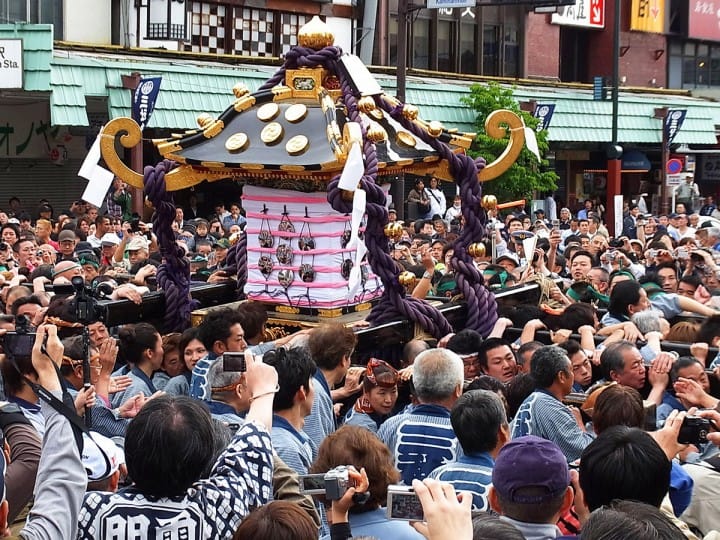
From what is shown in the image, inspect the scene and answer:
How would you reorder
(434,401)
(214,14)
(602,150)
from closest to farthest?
(434,401), (214,14), (602,150)

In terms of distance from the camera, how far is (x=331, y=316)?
27.5 feet

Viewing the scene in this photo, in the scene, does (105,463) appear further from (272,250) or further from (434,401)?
(272,250)

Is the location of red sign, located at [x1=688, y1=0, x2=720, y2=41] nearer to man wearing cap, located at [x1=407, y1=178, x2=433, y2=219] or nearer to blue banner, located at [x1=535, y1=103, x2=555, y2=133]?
blue banner, located at [x1=535, y1=103, x2=555, y2=133]

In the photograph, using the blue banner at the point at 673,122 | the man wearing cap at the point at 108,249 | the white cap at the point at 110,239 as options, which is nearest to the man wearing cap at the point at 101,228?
the white cap at the point at 110,239

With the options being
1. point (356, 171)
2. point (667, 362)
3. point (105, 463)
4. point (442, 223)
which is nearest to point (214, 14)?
point (442, 223)

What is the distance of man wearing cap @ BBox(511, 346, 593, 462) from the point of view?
18.1 feet

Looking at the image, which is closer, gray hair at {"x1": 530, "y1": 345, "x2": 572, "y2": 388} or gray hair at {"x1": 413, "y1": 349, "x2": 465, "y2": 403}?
gray hair at {"x1": 413, "y1": 349, "x2": 465, "y2": 403}

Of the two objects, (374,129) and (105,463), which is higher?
(374,129)

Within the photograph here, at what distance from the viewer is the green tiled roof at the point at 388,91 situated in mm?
17566

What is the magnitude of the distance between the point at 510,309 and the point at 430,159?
1514 millimetres

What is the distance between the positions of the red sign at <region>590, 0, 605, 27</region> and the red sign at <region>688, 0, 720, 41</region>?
11.5 feet

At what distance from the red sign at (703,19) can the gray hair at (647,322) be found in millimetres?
28623

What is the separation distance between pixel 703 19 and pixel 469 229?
2904 centimetres

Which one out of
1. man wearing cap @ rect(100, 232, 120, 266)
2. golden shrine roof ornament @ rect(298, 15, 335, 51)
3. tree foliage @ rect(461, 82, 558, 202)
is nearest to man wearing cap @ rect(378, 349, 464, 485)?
golden shrine roof ornament @ rect(298, 15, 335, 51)
